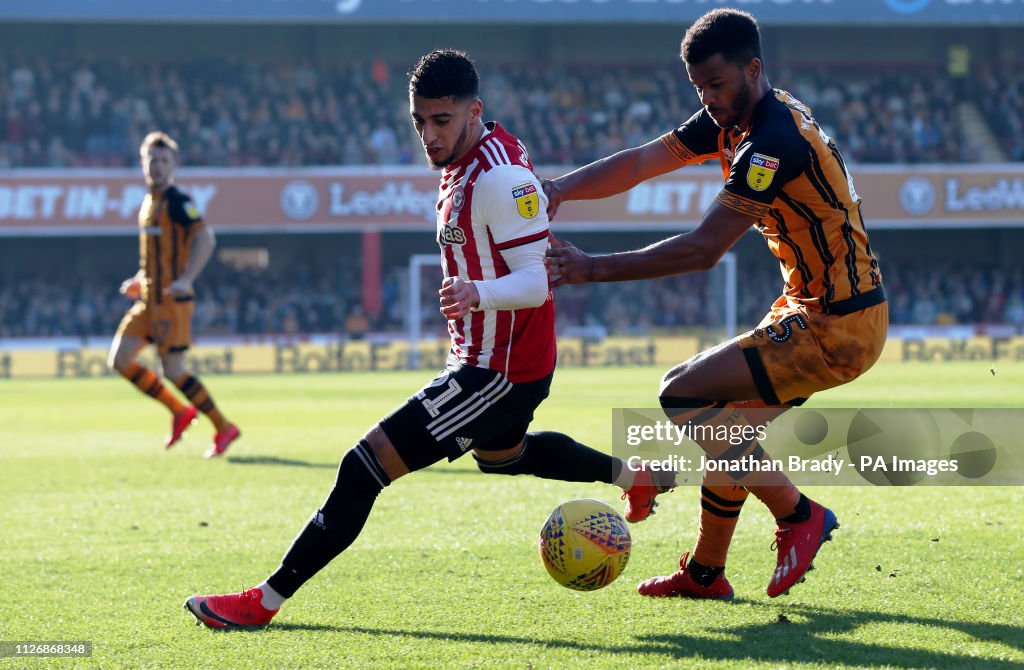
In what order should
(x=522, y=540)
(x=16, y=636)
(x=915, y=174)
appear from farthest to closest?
(x=915, y=174)
(x=522, y=540)
(x=16, y=636)

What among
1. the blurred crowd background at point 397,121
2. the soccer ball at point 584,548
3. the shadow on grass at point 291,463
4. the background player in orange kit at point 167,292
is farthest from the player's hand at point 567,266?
the blurred crowd background at point 397,121

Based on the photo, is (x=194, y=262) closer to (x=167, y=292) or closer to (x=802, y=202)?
(x=167, y=292)

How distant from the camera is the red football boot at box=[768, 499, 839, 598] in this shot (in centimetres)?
454

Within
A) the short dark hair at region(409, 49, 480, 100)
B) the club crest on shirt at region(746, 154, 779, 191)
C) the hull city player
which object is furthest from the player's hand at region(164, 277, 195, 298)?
the club crest on shirt at region(746, 154, 779, 191)

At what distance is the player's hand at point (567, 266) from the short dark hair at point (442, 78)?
0.65 m

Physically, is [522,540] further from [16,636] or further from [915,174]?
[915,174]

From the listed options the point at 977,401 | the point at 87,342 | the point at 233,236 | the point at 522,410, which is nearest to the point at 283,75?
the point at 233,236

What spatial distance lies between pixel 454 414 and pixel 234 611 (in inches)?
41.5

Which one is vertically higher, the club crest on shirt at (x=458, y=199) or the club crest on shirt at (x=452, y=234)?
the club crest on shirt at (x=458, y=199)

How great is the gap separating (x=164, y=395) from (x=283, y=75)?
84.2ft

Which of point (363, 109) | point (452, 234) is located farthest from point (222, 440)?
point (363, 109)

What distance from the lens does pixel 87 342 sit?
89.8 ft

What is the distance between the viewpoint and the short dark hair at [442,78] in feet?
13.7

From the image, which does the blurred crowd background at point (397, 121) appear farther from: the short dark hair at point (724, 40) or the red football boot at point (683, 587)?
the short dark hair at point (724, 40)
